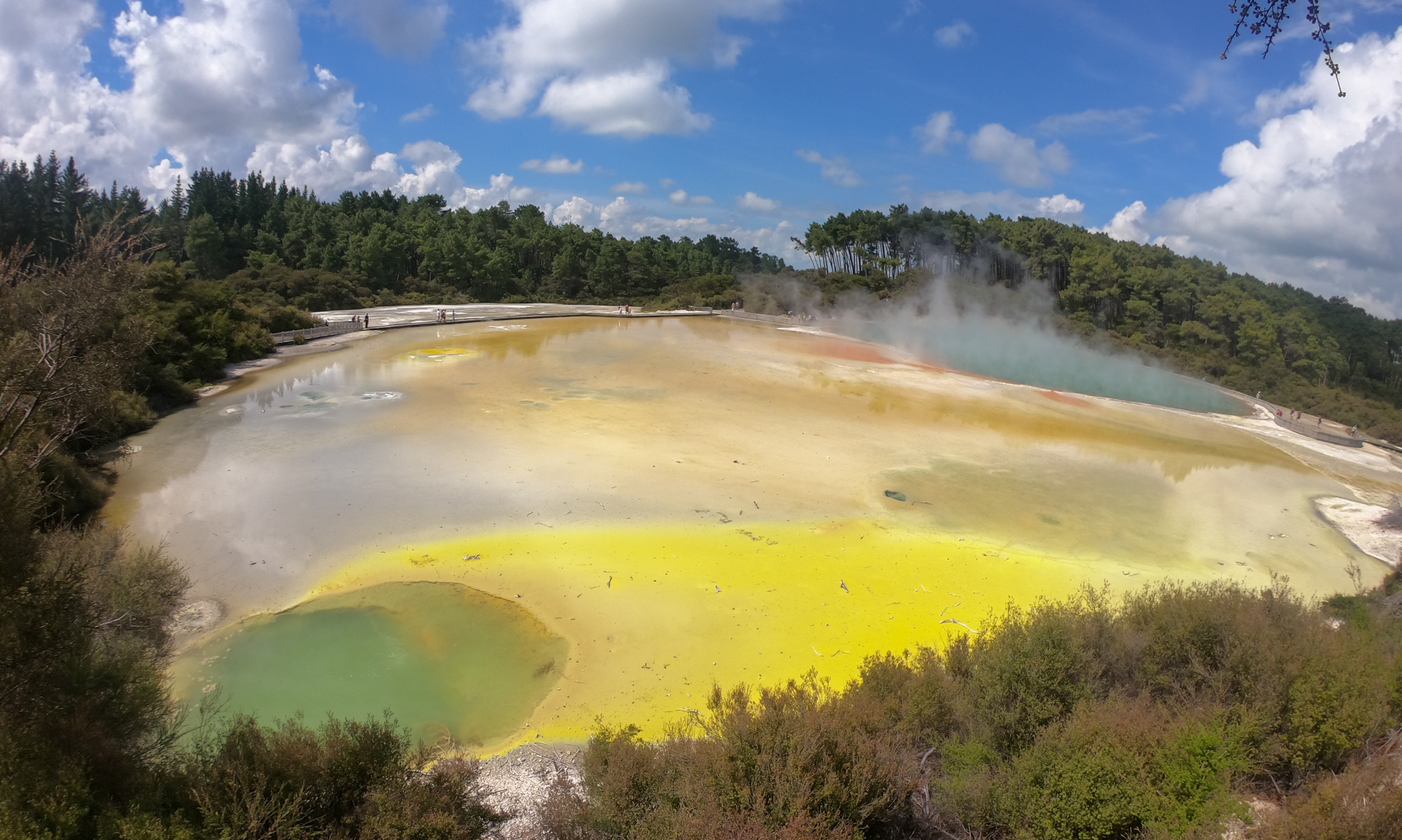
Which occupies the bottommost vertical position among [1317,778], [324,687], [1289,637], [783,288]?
[324,687]

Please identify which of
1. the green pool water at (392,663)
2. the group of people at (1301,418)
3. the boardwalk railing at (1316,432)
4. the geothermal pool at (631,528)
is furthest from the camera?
the group of people at (1301,418)

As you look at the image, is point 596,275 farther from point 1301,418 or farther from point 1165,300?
point 1301,418

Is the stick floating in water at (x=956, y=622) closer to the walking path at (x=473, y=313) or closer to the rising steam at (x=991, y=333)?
the rising steam at (x=991, y=333)

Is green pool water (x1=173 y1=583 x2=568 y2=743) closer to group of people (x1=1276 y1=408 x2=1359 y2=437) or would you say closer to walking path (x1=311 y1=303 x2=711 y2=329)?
group of people (x1=1276 y1=408 x2=1359 y2=437)

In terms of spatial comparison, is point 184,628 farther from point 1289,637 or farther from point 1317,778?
point 1289,637

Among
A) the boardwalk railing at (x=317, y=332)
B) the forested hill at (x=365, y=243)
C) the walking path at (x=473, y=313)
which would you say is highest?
the forested hill at (x=365, y=243)

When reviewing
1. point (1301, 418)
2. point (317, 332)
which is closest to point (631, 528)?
point (317, 332)

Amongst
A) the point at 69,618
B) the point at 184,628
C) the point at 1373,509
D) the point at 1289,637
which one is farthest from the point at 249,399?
the point at 1373,509

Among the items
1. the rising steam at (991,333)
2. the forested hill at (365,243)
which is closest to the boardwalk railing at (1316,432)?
the rising steam at (991,333)
